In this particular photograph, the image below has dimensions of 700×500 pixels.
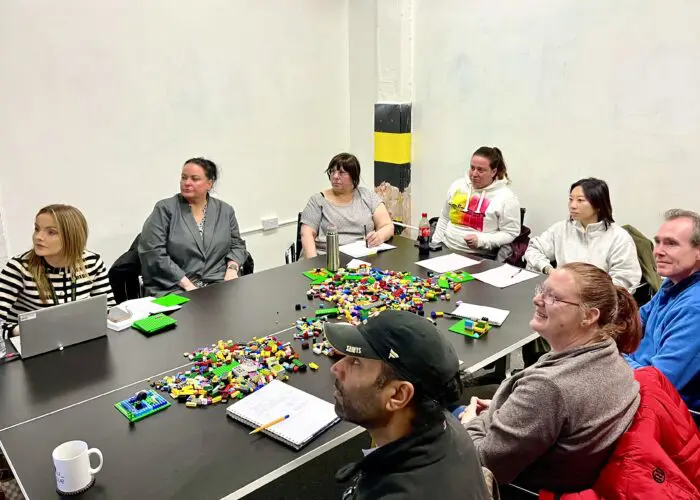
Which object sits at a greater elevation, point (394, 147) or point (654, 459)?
point (394, 147)

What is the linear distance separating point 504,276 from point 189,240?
1826 millimetres

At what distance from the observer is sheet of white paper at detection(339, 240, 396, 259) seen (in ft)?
11.1

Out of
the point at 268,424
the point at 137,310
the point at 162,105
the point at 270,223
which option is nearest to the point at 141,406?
the point at 268,424

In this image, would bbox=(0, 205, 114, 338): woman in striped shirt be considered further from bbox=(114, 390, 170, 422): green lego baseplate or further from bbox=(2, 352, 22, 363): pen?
bbox=(114, 390, 170, 422): green lego baseplate

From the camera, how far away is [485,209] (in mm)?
3908

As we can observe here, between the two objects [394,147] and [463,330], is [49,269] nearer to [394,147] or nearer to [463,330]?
[463,330]

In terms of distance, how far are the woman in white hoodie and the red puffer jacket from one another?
2.37 m

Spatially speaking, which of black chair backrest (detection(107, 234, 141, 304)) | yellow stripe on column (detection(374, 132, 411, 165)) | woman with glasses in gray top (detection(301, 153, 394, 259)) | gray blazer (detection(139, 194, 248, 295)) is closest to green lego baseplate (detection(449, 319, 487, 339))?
woman with glasses in gray top (detection(301, 153, 394, 259))

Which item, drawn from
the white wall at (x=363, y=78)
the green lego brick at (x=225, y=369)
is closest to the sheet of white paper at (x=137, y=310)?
the green lego brick at (x=225, y=369)

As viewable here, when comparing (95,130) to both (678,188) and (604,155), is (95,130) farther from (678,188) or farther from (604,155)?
(678,188)

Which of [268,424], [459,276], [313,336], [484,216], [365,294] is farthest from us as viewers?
[484,216]

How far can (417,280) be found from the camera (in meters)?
2.88

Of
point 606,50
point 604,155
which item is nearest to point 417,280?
point 604,155

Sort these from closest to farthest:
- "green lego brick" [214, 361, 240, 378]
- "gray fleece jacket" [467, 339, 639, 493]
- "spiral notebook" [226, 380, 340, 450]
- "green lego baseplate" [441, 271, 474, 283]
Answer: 1. "gray fleece jacket" [467, 339, 639, 493]
2. "spiral notebook" [226, 380, 340, 450]
3. "green lego brick" [214, 361, 240, 378]
4. "green lego baseplate" [441, 271, 474, 283]
